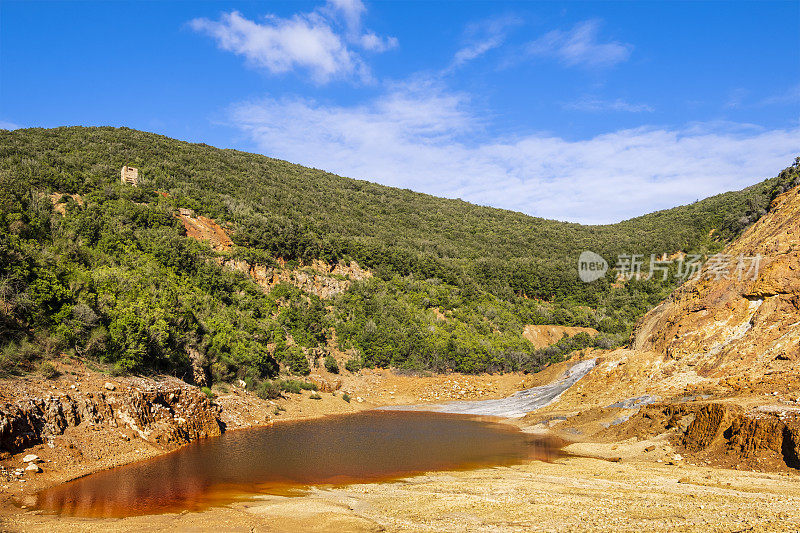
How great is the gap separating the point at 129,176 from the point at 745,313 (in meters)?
47.0

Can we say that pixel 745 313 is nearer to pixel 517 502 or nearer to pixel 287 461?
pixel 517 502

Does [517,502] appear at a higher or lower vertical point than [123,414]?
lower

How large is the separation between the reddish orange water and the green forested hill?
6420 millimetres

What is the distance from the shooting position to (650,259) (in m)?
58.3

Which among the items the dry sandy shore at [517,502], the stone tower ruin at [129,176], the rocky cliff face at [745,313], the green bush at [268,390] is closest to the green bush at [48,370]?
the dry sandy shore at [517,502]

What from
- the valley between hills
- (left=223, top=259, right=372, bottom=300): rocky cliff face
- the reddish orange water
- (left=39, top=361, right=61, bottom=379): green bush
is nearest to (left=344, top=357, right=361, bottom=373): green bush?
the valley between hills

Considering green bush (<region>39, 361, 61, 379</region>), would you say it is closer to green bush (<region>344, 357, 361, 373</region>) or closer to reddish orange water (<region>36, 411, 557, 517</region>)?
reddish orange water (<region>36, 411, 557, 517</region>)

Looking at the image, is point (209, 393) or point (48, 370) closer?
point (48, 370)

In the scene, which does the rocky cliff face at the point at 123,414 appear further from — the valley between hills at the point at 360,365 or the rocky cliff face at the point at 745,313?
the rocky cliff face at the point at 745,313

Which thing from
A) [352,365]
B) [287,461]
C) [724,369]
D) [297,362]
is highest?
[724,369]

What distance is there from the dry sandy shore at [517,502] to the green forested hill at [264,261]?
26.0 ft

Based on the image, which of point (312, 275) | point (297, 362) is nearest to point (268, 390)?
point (297, 362)

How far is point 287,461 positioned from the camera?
1675 centimetres

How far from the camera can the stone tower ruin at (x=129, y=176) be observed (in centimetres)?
4166
